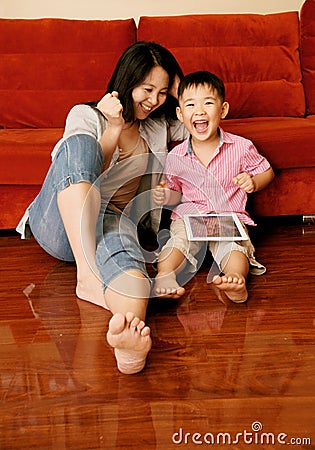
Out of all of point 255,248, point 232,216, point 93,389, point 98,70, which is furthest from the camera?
point 98,70

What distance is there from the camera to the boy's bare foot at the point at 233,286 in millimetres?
1627

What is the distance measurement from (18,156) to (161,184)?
0.50m

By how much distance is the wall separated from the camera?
301 centimetres

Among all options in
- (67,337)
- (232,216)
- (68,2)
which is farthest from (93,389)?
(68,2)

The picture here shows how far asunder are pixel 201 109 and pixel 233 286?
0.62 meters

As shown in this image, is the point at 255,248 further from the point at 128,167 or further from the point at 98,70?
the point at 98,70

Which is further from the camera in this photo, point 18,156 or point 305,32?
point 305,32

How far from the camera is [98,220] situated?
6.01 feet

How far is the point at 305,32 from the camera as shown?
8.92 feet

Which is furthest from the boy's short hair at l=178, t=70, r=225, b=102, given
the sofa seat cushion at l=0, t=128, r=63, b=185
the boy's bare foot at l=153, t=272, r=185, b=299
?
the boy's bare foot at l=153, t=272, r=185, b=299

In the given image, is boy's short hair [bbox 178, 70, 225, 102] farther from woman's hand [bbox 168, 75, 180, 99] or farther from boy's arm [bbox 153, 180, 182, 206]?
boy's arm [bbox 153, 180, 182, 206]

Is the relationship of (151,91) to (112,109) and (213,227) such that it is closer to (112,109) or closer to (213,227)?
(112,109)

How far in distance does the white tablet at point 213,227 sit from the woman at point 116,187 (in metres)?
0.17

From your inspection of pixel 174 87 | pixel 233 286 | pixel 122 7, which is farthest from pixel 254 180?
pixel 122 7
